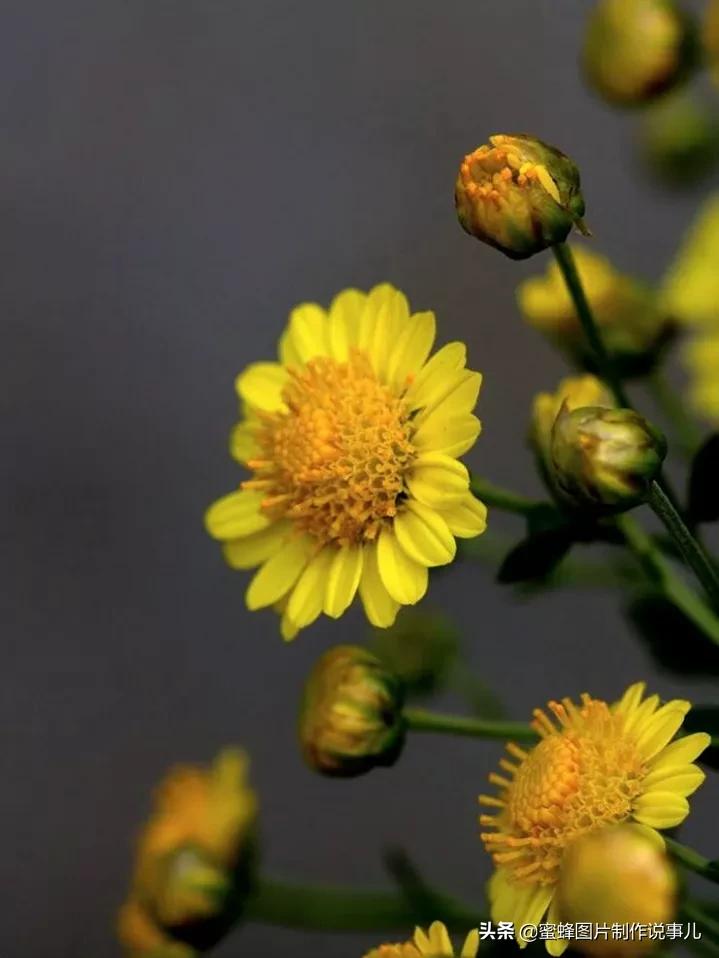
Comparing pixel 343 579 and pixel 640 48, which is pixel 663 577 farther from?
pixel 640 48

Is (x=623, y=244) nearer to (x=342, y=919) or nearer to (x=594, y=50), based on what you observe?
(x=594, y=50)

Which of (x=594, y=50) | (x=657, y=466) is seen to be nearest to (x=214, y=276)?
(x=594, y=50)

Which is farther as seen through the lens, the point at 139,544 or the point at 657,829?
the point at 139,544

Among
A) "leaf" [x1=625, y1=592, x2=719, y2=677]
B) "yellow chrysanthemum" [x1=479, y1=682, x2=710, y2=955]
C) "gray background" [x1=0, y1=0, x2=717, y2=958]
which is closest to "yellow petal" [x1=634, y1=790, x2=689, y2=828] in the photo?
"yellow chrysanthemum" [x1=479, y1=682, x2=710, y2=955]

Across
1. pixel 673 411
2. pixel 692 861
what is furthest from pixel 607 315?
pixel 692 861

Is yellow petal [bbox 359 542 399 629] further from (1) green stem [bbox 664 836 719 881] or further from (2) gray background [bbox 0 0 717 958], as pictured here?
(2) gray background [bbox 0 0 717 958]

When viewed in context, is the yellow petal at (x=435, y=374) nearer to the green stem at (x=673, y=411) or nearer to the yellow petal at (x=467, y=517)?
the yellow petal at (x=467, y=517)
